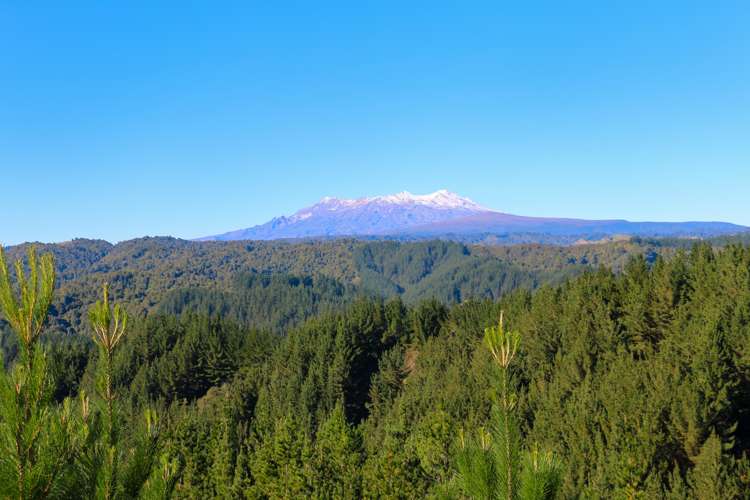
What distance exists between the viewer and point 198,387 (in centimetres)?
12206

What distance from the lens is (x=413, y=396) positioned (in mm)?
81438

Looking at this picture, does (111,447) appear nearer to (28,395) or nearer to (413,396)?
(28,395)

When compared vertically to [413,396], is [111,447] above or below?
above

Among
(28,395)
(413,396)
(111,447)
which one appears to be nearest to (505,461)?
(111,447)

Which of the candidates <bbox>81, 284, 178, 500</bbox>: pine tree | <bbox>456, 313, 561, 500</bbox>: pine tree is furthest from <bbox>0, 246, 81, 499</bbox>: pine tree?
<bbox>456, 313, 561, 500</bbox>: pine tree

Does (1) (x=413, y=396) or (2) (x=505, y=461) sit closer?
(2) (x=505, y=461)

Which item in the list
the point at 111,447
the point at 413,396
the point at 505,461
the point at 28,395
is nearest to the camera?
the point at 28,395

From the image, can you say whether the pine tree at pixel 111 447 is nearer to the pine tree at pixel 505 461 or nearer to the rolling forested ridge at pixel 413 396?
the rolling forested ridge at pixel 413 396

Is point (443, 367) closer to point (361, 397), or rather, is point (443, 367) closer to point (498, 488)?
point (361, 397)

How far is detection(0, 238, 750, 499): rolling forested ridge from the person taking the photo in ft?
23.9

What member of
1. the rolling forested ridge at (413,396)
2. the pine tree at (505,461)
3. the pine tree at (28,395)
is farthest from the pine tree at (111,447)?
the pine tree at (505,461)

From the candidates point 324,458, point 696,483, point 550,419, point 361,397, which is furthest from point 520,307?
point 696,483

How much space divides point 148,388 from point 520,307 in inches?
3152

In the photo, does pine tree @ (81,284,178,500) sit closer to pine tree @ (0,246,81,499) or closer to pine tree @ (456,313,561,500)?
pine tree @ (0,246,81,499)
